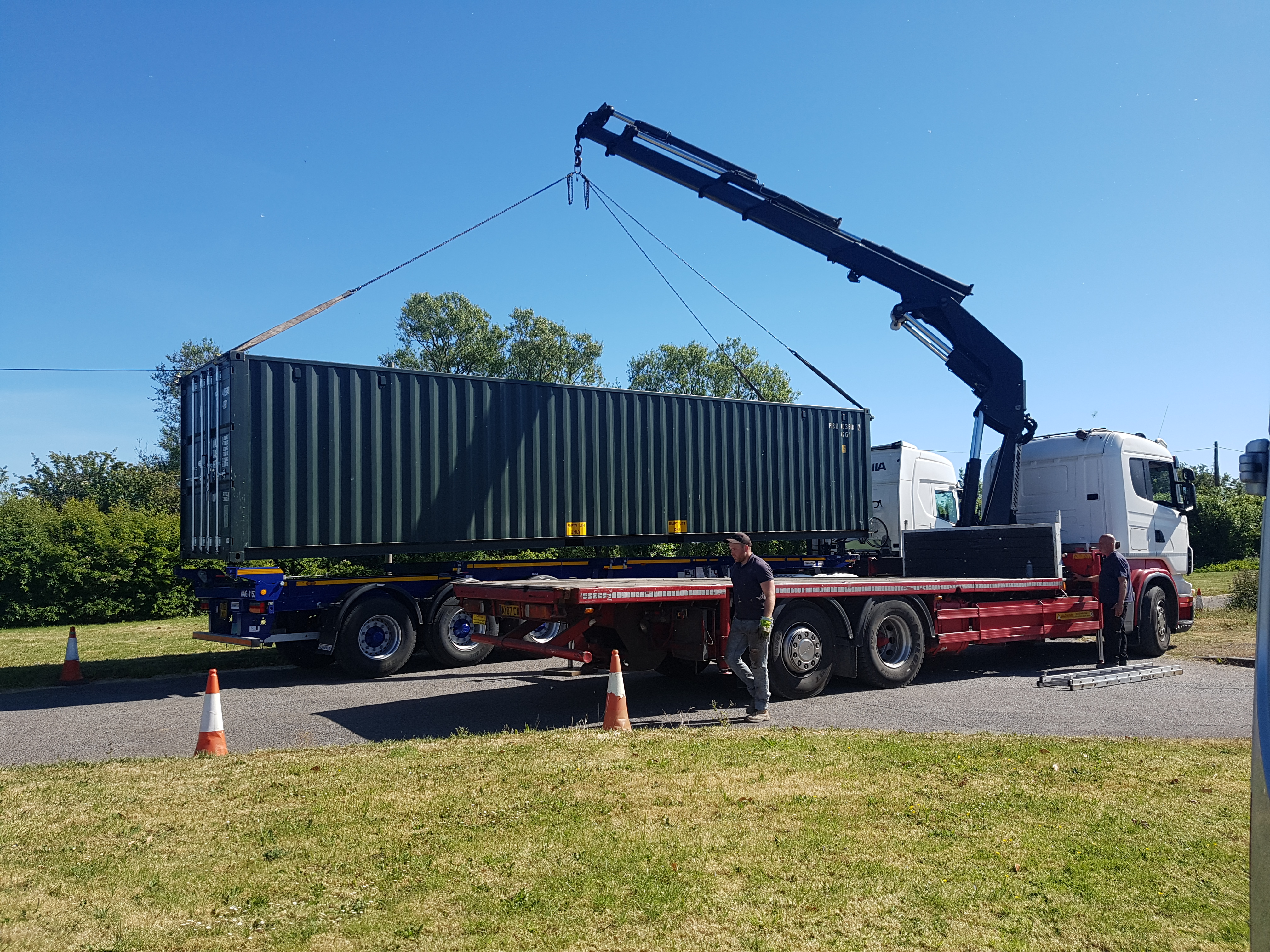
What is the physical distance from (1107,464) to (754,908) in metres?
11.4

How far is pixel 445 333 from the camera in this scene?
4616 cm

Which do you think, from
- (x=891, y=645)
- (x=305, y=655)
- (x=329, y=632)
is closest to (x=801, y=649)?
(x=891, y=645)

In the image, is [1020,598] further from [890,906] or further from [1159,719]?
[890,906]

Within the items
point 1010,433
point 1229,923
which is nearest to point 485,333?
point 1010,433

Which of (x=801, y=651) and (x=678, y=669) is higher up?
(x=801, y=651)

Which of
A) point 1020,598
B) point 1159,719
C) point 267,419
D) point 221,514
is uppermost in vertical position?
point 267,419

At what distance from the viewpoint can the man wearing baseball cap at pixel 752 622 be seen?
27.7ft

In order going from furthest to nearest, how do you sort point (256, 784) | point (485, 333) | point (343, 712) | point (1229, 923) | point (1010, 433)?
point (485, 333), point (1010, 433), point (343, 712), point (256, 784), point (1229, 923)

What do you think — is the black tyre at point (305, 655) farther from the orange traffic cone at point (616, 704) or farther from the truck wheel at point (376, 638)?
the orange traffic cone at point (616, 704)

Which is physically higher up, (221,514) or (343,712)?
(221,514)

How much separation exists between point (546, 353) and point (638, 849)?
44.5 meters

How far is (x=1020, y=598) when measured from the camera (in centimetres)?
1220

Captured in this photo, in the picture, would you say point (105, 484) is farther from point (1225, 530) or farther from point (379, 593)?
point (1225, 530)

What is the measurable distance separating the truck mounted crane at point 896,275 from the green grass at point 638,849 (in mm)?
8470
